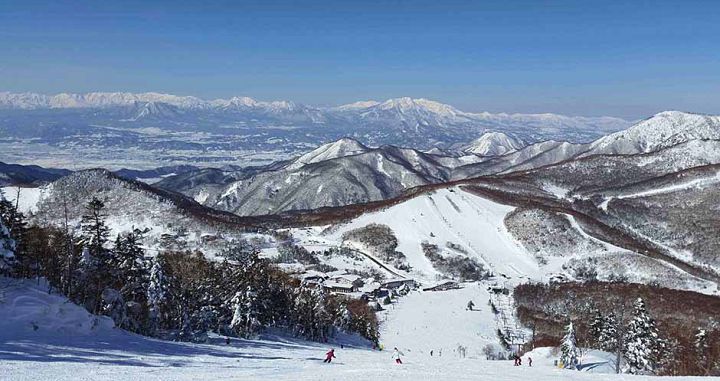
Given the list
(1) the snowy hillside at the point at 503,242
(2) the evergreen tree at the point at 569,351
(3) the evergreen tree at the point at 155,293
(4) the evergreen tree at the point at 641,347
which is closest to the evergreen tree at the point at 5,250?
(3) the evergreen tree at the point at 155,293

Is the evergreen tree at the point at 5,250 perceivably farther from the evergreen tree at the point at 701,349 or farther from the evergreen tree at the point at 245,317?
the evergreen tree at the point at 701,349

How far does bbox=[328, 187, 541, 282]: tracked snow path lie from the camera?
137250 mm

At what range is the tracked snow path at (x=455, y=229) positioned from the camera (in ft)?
450

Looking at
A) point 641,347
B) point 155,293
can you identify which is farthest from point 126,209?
point 641,347

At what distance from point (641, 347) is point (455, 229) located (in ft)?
359

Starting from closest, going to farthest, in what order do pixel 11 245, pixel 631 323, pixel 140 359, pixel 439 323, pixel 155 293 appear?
pixel 140 359
pixel 11 245
pixel 155 293
pixel 631 323
pixel 439 323

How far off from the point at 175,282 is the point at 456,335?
4805 centimetres

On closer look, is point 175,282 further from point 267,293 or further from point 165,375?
point 165,375

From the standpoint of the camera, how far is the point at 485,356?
71375 mm

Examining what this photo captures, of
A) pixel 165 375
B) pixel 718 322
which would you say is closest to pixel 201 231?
pixel 718 322

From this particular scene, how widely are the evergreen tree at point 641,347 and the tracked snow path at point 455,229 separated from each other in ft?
245

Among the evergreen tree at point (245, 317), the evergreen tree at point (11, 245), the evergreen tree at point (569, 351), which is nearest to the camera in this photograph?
the evergreen tree at point (11, 245)

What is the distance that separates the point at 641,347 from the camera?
5116cm

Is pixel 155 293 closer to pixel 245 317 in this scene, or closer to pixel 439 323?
pixel 245 317
